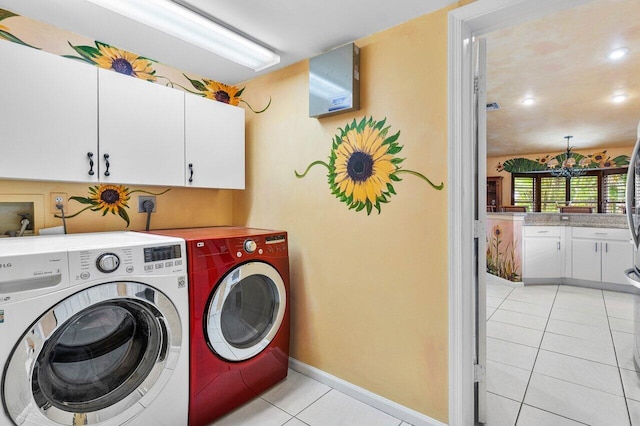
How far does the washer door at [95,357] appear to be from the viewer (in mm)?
1200

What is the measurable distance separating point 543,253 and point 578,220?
69cm

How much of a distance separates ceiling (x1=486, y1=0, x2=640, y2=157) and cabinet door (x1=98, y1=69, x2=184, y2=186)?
2339mm

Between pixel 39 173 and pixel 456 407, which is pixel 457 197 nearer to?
pixel 456 407

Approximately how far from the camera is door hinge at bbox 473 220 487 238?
5.52 ft

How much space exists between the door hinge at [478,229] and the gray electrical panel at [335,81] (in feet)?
3.16

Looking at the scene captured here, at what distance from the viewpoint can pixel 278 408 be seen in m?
1.90

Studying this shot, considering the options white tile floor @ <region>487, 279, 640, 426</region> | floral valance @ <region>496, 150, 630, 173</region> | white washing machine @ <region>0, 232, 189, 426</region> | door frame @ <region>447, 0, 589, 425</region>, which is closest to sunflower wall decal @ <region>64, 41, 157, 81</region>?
white washing machine @ <region>0, 232, 189, 426</region>

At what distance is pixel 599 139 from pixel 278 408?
25.0 feet

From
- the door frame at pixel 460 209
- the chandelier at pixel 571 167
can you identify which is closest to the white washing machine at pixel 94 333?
the door frame at pixel 460 209

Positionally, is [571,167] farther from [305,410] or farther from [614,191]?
[305,410]

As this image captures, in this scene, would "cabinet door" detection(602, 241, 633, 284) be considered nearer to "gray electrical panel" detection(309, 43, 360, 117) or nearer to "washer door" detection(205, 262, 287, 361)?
"gray electrical panel" detection(309, 43, 360, 117)

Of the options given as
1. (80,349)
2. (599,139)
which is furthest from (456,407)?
(599,139)

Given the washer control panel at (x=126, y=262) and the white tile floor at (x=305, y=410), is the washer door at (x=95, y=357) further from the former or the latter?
the white tile floor at (x=305, y=410)

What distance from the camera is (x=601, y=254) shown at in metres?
4.38
